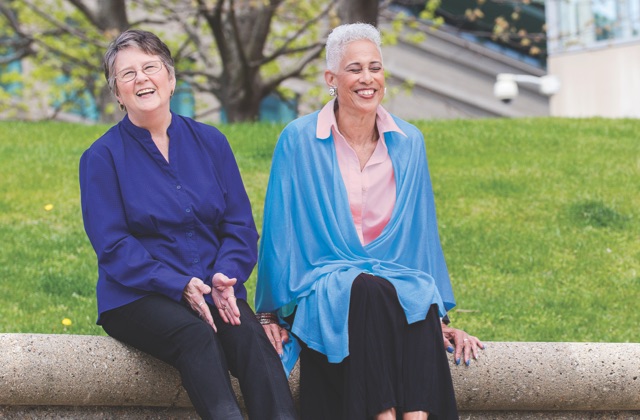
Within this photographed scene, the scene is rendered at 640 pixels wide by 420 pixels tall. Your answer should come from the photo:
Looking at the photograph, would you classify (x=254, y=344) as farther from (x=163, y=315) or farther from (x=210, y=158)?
(x=210, y=158)

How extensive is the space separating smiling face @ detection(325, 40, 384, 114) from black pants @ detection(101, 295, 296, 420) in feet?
3.28

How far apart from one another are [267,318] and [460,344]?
78cm

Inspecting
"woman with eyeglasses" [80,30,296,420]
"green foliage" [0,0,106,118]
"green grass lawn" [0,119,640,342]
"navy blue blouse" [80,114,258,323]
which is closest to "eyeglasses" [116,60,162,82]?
"woman with eyeglasses" [80,30,296,420]

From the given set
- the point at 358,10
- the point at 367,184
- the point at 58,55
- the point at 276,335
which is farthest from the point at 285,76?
the point at 276,335

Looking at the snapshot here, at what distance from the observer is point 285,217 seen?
14.6ft

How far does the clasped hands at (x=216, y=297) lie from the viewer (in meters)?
4.02

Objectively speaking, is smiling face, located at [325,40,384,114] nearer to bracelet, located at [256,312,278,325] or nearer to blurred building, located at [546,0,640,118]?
bracelet, located at [256,312,278,325]

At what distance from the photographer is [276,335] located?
14.2 ft

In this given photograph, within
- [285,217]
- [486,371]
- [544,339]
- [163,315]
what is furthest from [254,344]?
[544,339]

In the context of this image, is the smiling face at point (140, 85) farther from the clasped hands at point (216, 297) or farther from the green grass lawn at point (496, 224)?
the green grass lawn at point (496, 224)

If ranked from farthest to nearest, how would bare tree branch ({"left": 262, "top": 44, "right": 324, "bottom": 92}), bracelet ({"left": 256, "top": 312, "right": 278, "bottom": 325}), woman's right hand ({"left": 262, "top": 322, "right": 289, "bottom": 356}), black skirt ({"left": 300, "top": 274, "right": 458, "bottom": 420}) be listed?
bare tree branch ({"left": 262, "top": 44, "right": 324, "bottom": 92}) → bracelet ({"left": 256, "top": 312, "right": 278, "bottom": 325}) → woman's right hand ({"left": 262, "top": 322, "right": 289, "bottom": 356}) → black skirt ({"left": 300, "top": 274, "right": 458, "bottom": 420})

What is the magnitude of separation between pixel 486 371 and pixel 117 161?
5.35 feet

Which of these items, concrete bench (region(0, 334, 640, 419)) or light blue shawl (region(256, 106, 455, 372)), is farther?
light blue shawl (region(256, 106, 455, 372))

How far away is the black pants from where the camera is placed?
3.83 m
